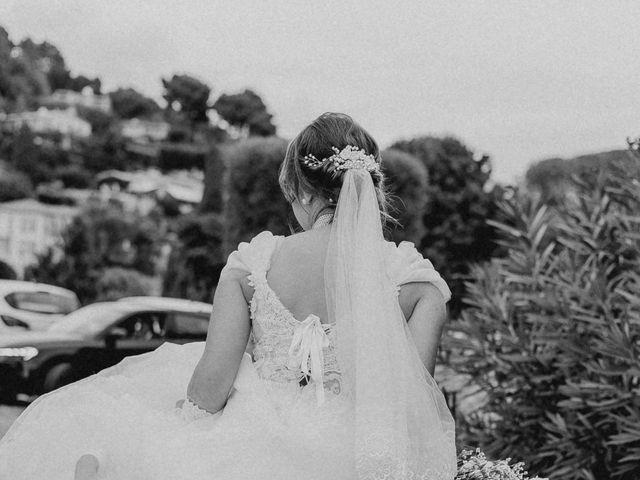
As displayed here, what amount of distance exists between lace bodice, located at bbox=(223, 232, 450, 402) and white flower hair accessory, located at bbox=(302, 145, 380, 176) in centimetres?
27

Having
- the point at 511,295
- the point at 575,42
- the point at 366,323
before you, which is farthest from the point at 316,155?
the point at 575,42

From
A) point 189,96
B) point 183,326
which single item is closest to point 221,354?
point 183,326

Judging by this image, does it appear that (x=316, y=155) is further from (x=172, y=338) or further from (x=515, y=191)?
(x=172, y=338)

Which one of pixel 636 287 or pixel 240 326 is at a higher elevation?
pixel 240 326

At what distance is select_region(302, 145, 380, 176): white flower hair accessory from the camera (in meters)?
2.63

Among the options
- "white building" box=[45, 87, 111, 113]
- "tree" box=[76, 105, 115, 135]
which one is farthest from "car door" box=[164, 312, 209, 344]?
"white building" box=[45, 87, 111, 113]

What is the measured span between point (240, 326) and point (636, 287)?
328cm

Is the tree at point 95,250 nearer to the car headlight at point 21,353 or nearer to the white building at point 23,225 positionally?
the white building at point 23,225

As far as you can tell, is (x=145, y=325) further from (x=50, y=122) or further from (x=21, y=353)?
(x=50, y=122)

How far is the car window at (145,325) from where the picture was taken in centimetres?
1036

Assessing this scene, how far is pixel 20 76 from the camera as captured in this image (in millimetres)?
80625

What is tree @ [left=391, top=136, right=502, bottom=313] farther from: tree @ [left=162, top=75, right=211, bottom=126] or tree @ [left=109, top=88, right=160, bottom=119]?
tree @ [left=109, top=88, right=160, bottom=119]

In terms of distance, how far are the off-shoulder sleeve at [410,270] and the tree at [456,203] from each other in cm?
1442

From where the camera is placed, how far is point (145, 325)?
10430 mm
